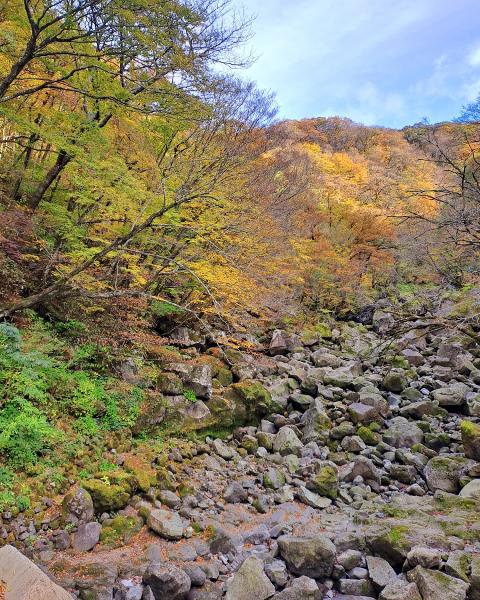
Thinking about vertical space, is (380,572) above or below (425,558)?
below

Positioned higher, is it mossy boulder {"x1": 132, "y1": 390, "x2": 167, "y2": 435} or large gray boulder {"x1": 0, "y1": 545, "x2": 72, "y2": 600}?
large gray boulder {"x1": 0, "y1": 545, "x2": 72, "y2": 600}

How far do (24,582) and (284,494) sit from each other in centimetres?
460

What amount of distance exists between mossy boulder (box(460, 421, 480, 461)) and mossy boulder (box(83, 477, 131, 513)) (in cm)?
620

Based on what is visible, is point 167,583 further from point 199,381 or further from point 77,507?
point 199,381

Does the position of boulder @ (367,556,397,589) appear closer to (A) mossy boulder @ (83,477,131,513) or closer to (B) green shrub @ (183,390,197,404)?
(A) mossy boulder @ (83,477,131,513)

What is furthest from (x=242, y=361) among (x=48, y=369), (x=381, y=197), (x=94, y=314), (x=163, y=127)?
(x=381, y=197)

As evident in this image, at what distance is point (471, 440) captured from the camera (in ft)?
23.5

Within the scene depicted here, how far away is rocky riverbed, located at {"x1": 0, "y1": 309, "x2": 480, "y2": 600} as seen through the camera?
4285 millimetres

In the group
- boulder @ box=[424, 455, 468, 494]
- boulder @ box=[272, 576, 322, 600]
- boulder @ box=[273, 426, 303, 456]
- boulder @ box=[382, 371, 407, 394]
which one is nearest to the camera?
boulder @ box=[272, 576, 322, 600]

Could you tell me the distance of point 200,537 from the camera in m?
5.34

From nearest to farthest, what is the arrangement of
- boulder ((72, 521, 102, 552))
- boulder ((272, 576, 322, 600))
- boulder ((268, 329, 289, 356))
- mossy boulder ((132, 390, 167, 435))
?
boulder ((272, 576, 322, 600)), boulder ((72, 521, 102, 552)), mossy boulder ((132, 390, 167, 435)), boulder ((268, 329, 289, 356))

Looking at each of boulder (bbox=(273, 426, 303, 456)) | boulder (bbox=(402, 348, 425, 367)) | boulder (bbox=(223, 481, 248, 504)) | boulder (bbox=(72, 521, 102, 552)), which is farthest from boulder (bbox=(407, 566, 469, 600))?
boulder (bbox=(402, 348, 425, 367))

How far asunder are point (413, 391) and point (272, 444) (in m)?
4.49

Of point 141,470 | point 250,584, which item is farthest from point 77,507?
point 250,584
